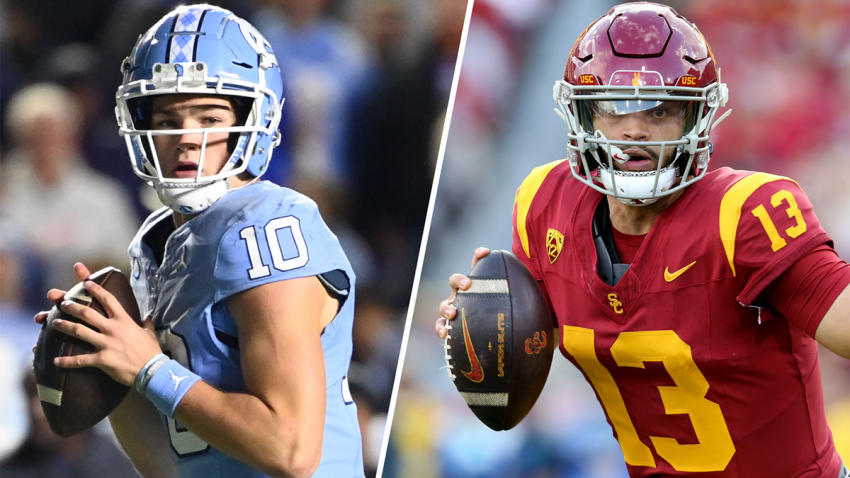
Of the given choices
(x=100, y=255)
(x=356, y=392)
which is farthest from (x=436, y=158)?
(x=100, y=255)

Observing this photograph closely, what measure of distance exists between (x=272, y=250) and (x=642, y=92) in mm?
833

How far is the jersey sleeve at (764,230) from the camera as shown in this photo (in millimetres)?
1365

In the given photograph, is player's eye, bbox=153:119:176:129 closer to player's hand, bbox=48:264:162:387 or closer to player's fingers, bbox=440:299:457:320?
player's hand, bbox=48:264:162:387

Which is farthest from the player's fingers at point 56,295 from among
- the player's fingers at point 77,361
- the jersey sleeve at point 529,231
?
the jersey sleeve at point 529,231

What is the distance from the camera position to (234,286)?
1.75 m

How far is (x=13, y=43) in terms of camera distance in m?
2.76

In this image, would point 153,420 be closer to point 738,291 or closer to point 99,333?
point 99,333

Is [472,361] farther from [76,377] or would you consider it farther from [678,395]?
[76,377]

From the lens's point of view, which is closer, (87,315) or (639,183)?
(639,183)

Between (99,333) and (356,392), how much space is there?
1.16 metres

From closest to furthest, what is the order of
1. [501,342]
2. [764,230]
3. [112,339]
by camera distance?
1. [764,230]
2. [501,342]
3. [112,339]

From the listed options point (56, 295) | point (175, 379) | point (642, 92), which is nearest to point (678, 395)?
point (642, 92)

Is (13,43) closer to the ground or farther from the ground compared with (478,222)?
farther from the ground

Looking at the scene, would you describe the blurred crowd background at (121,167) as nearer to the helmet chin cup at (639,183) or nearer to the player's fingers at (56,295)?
the player's fingers at (56,295)
